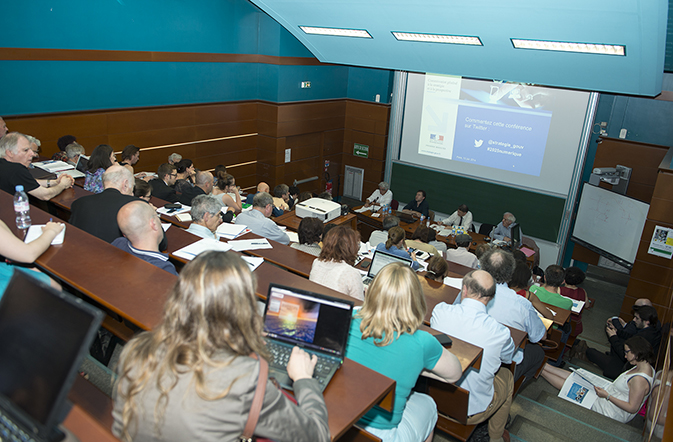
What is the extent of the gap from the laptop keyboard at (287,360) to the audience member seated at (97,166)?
3756 mm

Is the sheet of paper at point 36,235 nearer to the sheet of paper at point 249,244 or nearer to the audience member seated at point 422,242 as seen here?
the sheet of paper at point 249,244

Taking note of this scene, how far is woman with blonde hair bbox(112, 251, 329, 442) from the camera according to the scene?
1153 mm

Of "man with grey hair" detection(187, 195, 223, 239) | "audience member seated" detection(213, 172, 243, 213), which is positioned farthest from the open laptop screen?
"audience member seated" detection(213, 172, 243, 213)

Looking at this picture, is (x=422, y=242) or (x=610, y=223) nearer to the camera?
(x=422, y=242)

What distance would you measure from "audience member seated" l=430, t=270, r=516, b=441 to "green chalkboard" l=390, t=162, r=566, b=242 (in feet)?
21.1

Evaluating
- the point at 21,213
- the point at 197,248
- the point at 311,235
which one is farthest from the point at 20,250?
the point at 311,235

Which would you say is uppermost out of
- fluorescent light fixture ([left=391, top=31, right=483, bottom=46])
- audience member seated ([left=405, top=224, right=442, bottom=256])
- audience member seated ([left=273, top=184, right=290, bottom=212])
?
fluorescent light fixture ([left=391, top=31, right=483, bottom=46])

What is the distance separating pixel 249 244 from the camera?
3.65 metres

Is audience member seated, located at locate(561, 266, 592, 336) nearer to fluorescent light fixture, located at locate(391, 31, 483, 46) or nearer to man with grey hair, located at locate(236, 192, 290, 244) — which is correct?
fluorescent light fixture, located at locate(391, 31, 483, 46)

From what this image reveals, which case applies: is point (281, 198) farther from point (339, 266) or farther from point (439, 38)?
point (339, 266)

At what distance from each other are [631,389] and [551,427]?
93cm

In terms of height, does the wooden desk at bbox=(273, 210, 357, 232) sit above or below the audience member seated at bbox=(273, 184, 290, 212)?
below

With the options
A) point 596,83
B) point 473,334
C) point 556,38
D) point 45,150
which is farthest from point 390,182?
point 473,334

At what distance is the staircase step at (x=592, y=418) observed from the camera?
3.54 meters
